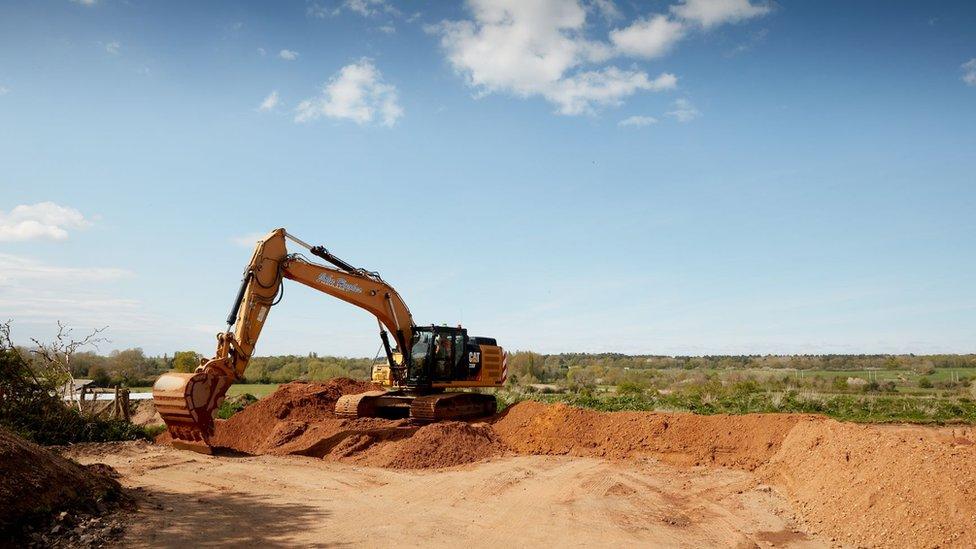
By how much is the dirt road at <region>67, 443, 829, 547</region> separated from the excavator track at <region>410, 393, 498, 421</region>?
3603mm

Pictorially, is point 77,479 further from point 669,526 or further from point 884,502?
A: point 884,502

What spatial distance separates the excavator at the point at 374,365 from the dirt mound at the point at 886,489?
9892 millimetres

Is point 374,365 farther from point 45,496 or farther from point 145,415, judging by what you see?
point 45,496

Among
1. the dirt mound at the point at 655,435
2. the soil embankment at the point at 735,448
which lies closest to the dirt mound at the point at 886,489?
the soil embankment at the point at 735,448

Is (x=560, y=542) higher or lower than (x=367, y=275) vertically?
lower

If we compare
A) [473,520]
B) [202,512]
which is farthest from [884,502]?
[202,512]

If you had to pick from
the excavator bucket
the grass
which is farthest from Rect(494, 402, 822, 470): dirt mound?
the excavator bucket

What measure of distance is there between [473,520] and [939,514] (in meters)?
6.35

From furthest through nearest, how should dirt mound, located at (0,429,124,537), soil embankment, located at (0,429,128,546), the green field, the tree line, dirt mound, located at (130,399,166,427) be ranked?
the tree line → the green field → dirt mound, located at (130,399,166,427) → dirt mound, located at (0,429,124,537) → soil embankment, located at (0,429,128,546)

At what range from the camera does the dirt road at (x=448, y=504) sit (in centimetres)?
885

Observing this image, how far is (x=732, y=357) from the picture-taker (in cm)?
10494

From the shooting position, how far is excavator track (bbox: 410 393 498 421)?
59.1ft

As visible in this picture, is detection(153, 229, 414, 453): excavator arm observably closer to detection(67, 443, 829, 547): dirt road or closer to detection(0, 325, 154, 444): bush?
detection(67, 443, 829, 547): dirt road

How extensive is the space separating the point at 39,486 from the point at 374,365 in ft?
38.6
